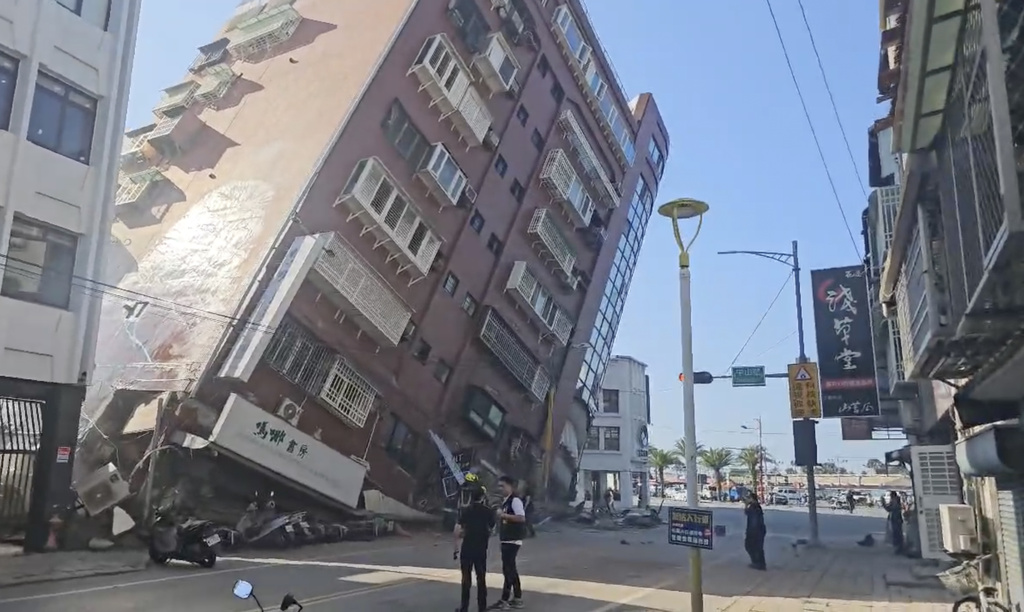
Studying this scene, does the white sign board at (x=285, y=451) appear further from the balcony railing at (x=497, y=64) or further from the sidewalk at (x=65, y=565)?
the balcony railing at (x=497, y=64)

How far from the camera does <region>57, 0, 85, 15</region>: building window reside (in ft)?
50.4

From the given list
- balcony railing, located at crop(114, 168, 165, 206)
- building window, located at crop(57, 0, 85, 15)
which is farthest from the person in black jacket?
balcony railing, located at crop(114, 168, 165, 206)

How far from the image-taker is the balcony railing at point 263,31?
82.1 feet

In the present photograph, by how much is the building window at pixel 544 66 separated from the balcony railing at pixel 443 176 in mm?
7120

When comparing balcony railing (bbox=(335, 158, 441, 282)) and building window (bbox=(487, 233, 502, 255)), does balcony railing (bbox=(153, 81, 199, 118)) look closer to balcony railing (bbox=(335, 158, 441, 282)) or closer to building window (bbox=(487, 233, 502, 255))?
balcony railing (bbox=(335, 158, 441, 282))

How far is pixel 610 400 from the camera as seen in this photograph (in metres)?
52.4

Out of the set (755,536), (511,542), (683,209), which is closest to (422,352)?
(755,536)

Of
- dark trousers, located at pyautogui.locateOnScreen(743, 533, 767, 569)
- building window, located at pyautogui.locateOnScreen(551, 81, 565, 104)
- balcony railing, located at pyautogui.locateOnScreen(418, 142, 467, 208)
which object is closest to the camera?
dark trousers, located at pyautogui.locateOnScreen(743, 533, 767, 569)

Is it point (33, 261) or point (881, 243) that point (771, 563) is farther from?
point (33, 261)

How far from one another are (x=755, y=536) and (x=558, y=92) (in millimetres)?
19673

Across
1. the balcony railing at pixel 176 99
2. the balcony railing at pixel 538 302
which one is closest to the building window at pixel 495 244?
the balcony railing at pixel 538 302

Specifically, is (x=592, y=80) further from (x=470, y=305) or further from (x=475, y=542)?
(x=475, y=542)

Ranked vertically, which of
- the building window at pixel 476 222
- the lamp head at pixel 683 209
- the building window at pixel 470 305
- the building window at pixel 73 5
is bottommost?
the lamp head at pixel 683 209

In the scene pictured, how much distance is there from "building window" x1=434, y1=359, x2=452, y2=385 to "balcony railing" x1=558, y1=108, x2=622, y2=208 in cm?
1111
